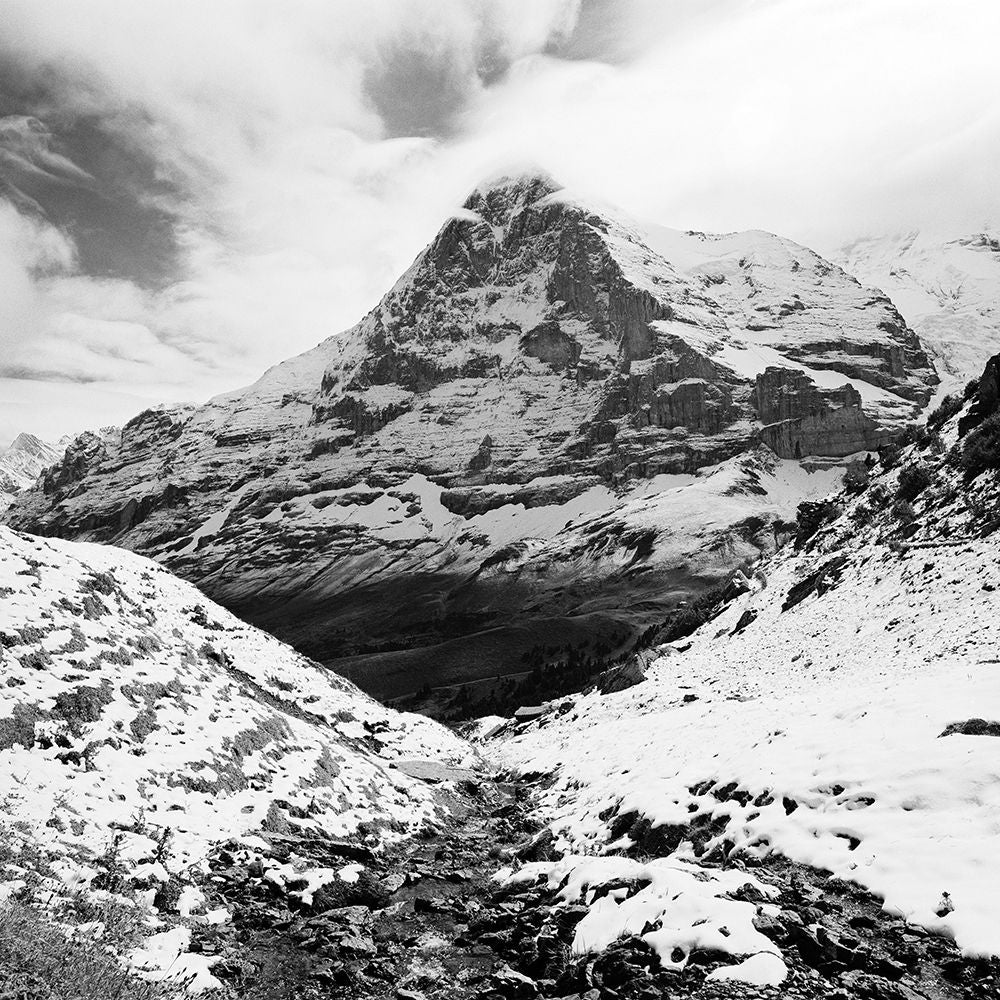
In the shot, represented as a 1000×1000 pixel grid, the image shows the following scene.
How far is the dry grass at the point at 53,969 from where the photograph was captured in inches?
312

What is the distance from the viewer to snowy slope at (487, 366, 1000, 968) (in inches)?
455

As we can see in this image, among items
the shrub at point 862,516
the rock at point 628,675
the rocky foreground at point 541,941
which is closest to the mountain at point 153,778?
the rocky foreground at point 541,941

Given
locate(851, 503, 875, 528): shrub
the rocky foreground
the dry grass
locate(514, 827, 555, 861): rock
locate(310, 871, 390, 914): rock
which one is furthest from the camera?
locate(851, 503, 875, 528): shrub

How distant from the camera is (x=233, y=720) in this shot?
22750 mm

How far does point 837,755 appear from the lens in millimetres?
15969

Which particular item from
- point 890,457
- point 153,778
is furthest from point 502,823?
point 890,457

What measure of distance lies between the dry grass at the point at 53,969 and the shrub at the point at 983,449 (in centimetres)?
3594

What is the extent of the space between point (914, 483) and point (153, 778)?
37747 millimetres

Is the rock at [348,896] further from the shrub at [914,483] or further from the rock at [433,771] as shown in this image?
the shrub at [914,483]

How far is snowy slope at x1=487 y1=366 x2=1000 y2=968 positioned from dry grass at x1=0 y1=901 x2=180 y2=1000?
6.85m

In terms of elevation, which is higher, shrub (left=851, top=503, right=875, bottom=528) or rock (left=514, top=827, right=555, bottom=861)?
shrub (left=851, top=503, right=875, bottom=528)

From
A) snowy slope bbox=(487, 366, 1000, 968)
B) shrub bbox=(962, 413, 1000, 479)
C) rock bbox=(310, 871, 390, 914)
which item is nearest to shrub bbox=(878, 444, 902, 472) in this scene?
snowy slope bbox=(487, 366, 1000, 968)

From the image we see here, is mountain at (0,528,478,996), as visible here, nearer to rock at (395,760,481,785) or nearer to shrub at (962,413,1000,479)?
rock at (395,760,481,785)

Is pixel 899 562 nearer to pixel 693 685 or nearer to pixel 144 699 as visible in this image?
pixel 693 685
